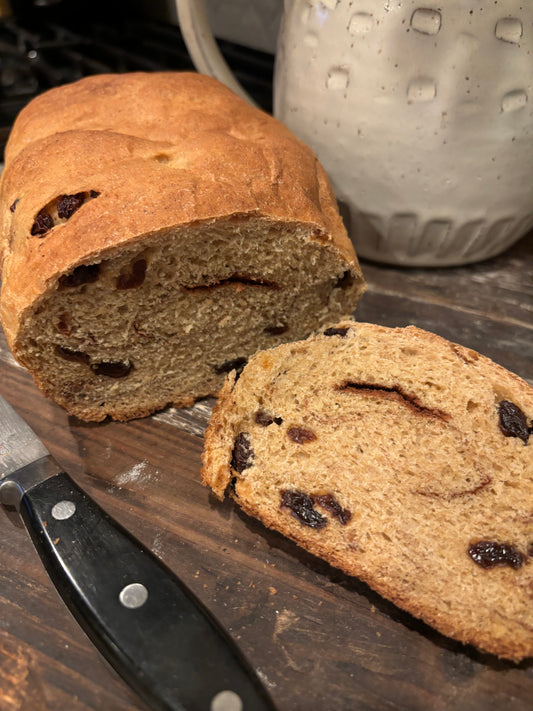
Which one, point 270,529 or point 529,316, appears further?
point 529,316

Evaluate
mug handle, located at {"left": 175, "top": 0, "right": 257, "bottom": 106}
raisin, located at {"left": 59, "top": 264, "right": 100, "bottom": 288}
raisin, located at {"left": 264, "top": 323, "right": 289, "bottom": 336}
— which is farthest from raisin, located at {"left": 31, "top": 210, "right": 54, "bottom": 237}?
mug handle, located at {"left": 175, "top": 0, "right": 257, "bottom": 106}

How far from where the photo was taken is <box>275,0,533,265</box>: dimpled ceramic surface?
1.73m

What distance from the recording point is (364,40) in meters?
1.81

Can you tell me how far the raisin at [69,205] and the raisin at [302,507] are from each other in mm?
927

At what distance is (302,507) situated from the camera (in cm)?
154

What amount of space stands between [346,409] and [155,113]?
1120 millimetres

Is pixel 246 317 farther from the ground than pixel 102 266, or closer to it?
closer to it

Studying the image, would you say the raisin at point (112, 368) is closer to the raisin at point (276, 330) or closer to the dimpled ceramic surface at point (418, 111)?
the raisin at point (276, 330)

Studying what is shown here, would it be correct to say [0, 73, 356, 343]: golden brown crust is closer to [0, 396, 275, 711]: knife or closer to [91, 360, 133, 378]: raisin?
[91, 360, 133, 378]: raisin

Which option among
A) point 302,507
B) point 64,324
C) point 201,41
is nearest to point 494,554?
point 302,507

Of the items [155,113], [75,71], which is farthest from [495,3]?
[75,71]

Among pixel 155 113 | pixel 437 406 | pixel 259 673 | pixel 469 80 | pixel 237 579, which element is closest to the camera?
pixel 259 673

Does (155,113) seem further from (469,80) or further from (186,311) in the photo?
(469,80)

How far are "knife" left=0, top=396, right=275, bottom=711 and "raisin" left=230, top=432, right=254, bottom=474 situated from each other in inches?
14.3
